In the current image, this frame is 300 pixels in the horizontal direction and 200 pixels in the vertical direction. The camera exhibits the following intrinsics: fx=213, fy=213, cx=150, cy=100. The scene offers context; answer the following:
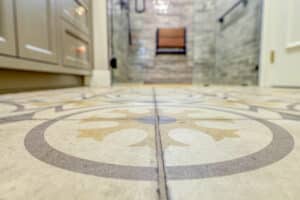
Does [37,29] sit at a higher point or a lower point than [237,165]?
higher

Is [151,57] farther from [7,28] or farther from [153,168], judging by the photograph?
[153,168]

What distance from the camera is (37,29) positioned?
132cm

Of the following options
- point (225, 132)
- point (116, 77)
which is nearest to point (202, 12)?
point (116, 77)

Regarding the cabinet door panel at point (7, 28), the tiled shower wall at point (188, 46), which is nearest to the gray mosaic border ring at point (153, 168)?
the cabinet door panel at point (7, 28)

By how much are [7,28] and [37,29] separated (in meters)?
0.26

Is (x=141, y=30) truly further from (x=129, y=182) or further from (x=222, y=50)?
(x=129, y=182)

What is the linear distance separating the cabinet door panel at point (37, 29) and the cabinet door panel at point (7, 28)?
52 mm

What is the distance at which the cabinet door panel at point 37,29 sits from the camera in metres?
1.18

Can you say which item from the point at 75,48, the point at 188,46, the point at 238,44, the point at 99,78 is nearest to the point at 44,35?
the point at 75,48

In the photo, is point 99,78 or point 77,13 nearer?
point 77,13

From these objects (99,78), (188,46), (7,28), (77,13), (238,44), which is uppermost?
(188,46)

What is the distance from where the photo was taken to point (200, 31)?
432cm

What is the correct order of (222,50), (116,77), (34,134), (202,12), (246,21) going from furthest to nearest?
(202,12) < (222,50) < (116,77) < (246,21) < (34,134)

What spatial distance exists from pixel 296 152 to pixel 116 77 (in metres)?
3.01
